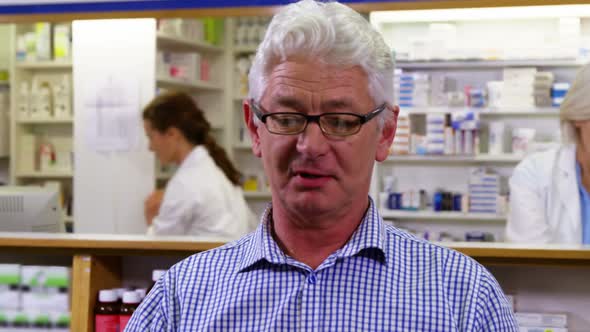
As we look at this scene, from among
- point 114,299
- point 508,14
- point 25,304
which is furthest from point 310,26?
point 508,14

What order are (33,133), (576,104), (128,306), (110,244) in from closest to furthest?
(128,306), (110,244), (576,104), (33,133)

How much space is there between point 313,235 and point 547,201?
6.50ft

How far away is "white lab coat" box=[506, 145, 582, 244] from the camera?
316 centimetres

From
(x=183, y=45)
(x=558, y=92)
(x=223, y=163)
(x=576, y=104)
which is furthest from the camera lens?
(x=183, y=45)

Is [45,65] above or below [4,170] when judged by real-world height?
above

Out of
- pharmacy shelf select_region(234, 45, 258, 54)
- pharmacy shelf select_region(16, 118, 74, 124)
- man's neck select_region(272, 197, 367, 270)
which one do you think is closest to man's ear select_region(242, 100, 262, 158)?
man's neck select_region(272, 197, 367, 270)

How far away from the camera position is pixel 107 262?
114 inches

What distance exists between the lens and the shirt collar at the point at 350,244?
1.44 m

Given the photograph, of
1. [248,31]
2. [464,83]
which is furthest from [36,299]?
[248,31]

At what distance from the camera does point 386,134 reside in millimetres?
1468

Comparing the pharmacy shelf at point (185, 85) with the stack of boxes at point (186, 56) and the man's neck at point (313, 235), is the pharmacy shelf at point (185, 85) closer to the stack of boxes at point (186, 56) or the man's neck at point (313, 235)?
the stack of boxes at point (186, 56)

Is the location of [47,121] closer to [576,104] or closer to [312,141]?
[576,104]

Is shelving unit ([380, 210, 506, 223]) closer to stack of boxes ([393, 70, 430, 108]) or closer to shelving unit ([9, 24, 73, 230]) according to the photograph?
stack of boxes ([393, 70, 430, 108])

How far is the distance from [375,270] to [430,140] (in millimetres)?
5059
